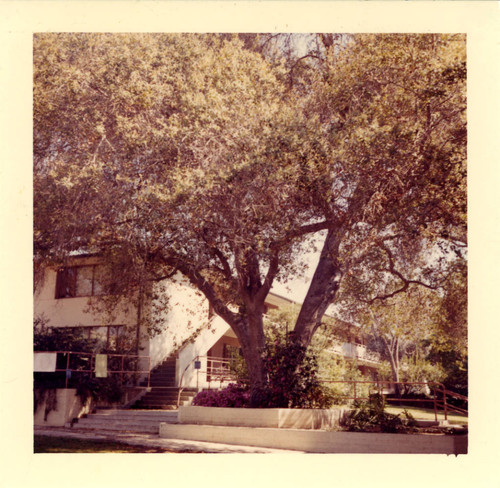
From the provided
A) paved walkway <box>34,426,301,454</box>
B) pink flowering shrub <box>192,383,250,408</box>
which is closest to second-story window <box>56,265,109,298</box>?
paved walkway <box>34,426,301,454</box>

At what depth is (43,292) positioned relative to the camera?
80.1 ft

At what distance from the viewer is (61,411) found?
58.9 feet

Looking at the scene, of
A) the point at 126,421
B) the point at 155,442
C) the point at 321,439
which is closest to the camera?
the point at 321,439

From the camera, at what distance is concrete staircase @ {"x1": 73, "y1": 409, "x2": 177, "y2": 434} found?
1670 centimetres

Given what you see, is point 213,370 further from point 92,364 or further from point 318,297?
point 318,297

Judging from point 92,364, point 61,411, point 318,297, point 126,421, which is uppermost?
point 318,297

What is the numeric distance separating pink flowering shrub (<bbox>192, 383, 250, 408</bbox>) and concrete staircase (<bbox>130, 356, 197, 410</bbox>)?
3.51 meters

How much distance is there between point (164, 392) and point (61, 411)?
4.16 metres

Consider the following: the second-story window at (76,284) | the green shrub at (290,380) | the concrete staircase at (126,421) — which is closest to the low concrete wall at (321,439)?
the green shrub at (290,380)

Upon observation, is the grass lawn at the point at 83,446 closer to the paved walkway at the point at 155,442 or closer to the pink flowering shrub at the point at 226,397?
the paved walkway at the point at 155,442

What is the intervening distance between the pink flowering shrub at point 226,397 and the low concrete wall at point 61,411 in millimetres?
4216

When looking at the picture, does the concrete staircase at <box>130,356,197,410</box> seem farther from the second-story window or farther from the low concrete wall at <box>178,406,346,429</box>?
the low concrete wall at <box>178,406,346,429</box>

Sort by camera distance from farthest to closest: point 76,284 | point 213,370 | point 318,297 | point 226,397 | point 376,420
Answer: point 213,370 → point 76,284 → point 226,397 → point 318,297 → point 376,420

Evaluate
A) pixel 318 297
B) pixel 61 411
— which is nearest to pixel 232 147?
pixel 318 297
